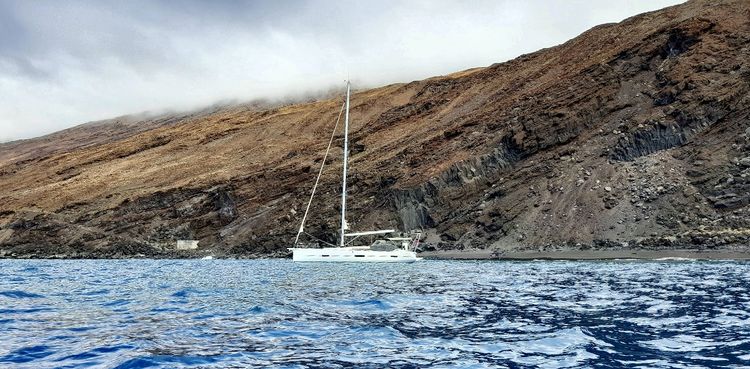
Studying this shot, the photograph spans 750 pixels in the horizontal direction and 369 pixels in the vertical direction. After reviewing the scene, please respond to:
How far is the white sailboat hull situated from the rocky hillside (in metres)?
9.69

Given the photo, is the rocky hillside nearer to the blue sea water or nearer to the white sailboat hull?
the white sailboat hull

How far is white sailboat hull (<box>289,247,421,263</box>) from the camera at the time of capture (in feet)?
154

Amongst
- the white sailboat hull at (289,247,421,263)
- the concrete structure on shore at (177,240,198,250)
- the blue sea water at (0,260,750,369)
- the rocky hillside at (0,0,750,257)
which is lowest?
the white sailboat hull at (289,247,421,263)

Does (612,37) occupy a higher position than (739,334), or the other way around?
(612,37)

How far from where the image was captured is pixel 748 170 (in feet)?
159

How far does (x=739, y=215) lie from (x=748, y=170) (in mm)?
5198

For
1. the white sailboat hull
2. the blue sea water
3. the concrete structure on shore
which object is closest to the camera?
the blue sea water

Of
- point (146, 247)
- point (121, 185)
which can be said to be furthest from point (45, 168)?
point (146, 247)

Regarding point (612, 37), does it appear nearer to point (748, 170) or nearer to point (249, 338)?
point (748, 170)

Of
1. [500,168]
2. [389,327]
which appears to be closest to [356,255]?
[500,168]

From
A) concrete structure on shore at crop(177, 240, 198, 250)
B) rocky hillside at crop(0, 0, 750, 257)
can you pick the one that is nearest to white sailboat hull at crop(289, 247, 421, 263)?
rocky hillside at crop(0, 0, 750, 257)

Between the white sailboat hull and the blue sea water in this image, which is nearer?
the blue sea water

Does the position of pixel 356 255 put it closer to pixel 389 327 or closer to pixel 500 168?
pixel 500 168

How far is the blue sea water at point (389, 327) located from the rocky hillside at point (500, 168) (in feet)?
103
